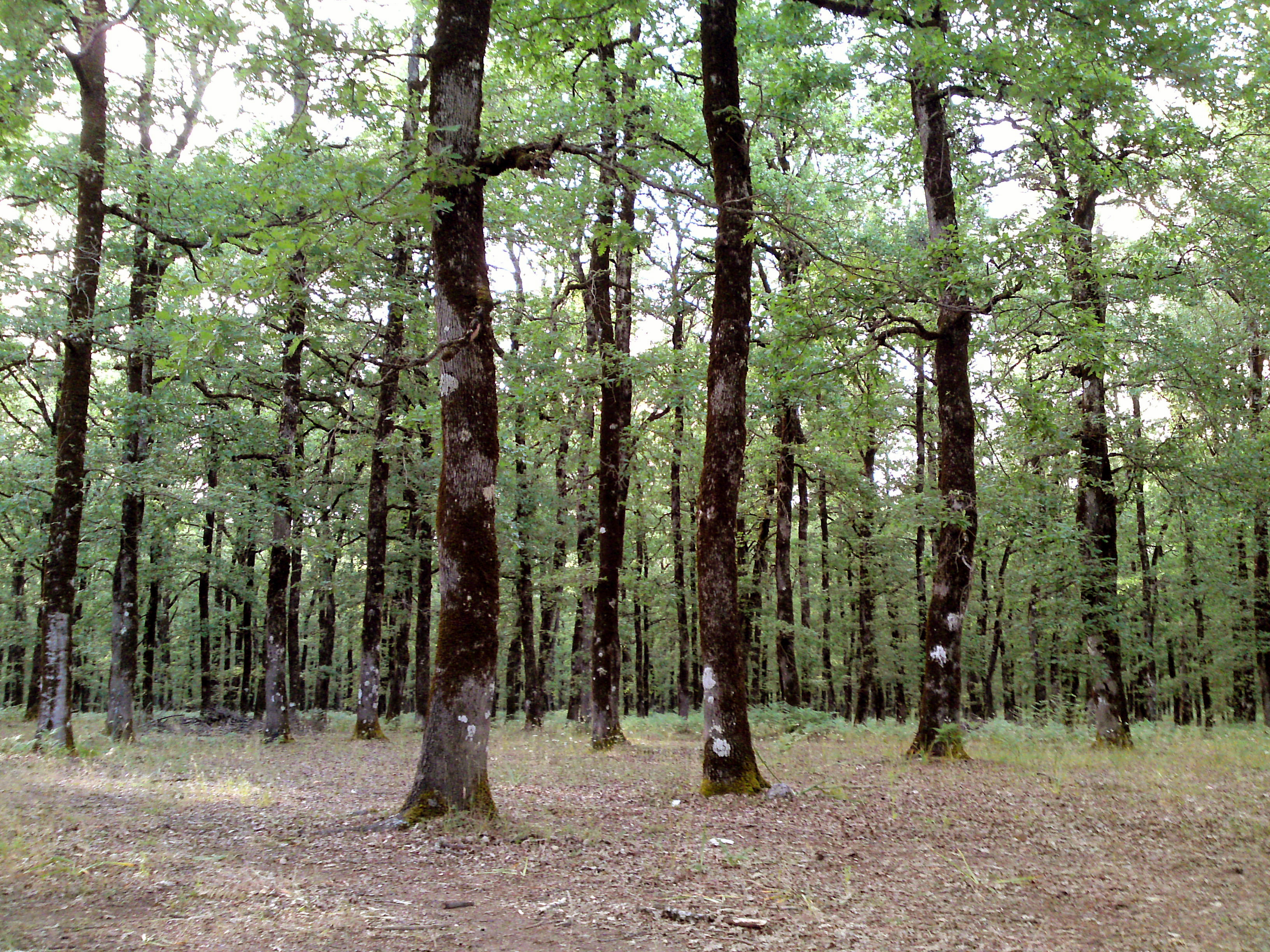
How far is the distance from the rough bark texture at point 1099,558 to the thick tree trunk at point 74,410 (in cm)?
1687

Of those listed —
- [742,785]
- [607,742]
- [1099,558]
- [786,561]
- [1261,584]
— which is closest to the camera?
[742,785]

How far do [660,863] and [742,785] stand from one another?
250 cm

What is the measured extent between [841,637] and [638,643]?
9.10 m

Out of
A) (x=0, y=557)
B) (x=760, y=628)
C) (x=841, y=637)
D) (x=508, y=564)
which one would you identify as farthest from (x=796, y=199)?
(x=0, y=557)

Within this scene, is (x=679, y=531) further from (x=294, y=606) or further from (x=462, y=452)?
(x=462, y=452)

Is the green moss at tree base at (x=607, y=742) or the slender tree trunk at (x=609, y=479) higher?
the slender tree trunk at (x=609, y=479)

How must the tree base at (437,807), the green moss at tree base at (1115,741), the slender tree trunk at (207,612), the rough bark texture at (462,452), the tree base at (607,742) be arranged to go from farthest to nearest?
the slender tree trunk at (207,612), the tree base at (607,742), the green moss at tree base at (1115,741), the rough bark texture at (462,452), the tree base at (437,807)

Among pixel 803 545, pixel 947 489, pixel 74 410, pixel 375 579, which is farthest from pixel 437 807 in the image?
pixel 803 545

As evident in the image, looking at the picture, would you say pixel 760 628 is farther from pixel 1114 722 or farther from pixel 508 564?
pixel 1114 722

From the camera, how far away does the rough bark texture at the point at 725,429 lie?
8.57 m

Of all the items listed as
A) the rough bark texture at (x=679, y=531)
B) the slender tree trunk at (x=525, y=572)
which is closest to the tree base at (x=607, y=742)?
the rough bark texture at (x=679, y=531)

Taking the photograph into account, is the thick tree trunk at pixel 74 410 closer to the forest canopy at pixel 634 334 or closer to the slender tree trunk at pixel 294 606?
the forest canopy at pixel 634 334

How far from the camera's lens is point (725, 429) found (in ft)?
29.8

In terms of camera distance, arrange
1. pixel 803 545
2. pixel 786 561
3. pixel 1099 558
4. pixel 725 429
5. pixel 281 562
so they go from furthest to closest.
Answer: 1. pixel 803 545
2. pixel 786 561
3. pixel 281 562
4. pixel 1099 558
5. pixel 725 429
